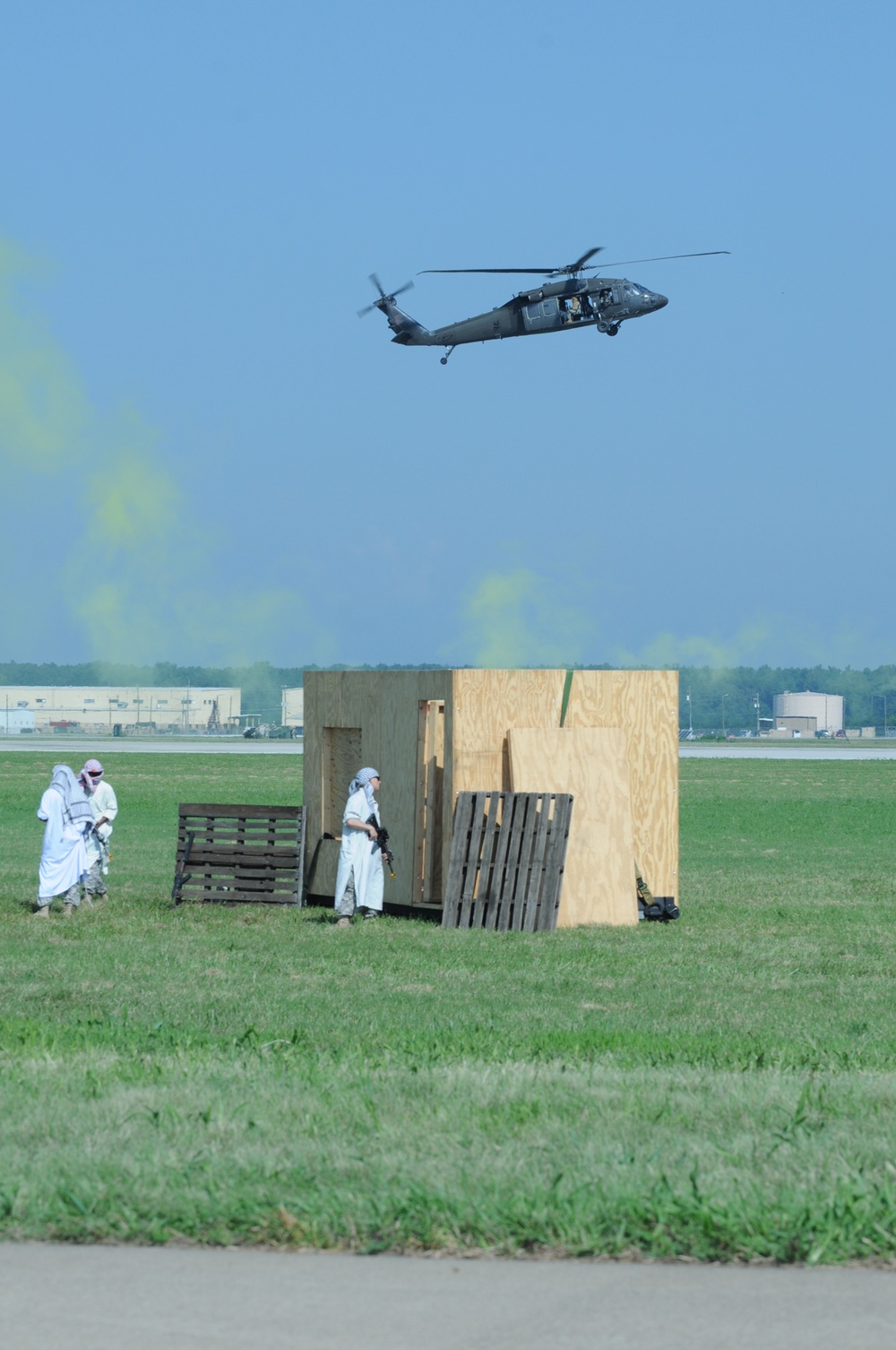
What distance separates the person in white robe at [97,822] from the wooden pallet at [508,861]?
4.60m

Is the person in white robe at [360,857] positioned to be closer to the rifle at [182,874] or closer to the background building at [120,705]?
the rifle at [182,874]

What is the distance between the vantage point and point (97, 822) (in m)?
21.1

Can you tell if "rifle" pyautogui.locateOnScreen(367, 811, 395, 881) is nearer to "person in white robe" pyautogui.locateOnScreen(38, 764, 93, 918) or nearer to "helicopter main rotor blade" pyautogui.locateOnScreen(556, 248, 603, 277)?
"person in white robe" pyautogui.locateOnScreen(38, 764, 93, 918)

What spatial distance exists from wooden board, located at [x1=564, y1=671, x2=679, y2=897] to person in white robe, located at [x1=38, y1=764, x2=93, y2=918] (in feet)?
19.7

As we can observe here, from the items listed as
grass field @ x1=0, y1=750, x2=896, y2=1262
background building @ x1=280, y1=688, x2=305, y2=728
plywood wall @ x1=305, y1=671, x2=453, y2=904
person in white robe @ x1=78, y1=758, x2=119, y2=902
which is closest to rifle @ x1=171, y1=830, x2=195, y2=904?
grass field @ x1=0, y1=750, x2=896, y2=1262

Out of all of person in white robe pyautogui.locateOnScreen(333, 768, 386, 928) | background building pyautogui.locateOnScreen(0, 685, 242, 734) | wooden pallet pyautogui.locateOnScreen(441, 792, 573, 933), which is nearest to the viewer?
wooden pallet pyautogui.locateOnScreen(441, 792, 573, 933)

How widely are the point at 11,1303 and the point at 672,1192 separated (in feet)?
8.28

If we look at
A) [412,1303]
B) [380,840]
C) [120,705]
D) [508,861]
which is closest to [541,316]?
[380,840]

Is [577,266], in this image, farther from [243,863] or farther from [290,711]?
[290,711]

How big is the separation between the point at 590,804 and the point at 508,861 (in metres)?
1.35

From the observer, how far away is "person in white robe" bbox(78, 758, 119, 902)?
21.2 meters

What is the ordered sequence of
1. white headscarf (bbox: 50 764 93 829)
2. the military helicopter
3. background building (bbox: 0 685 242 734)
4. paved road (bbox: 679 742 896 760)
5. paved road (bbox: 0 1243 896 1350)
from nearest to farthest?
paved road (bbox: 0 1243 896 1350) → white headscarf (bbox: 50 764 93 829) → the military helicopter → paved road (bbox: 679 742 896 760) → background building (bbox: 0 685 242 734)

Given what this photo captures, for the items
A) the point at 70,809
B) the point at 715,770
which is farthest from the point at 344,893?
the point at 715,770

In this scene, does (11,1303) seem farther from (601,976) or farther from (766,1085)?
(601,976)
